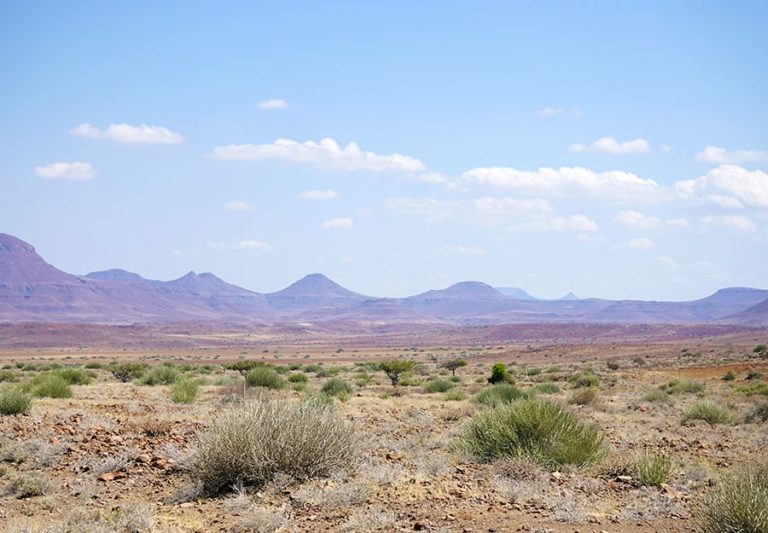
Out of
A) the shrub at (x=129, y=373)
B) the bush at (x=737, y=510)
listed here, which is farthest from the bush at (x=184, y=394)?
the bush at (x=737, y=510)

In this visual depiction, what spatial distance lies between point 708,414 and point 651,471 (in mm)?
10898

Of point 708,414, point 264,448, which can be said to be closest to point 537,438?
point 264,448

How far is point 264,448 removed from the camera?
10.1 metres

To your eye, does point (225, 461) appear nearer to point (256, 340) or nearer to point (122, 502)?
point (122, 502)

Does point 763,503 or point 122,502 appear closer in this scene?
point 763,503

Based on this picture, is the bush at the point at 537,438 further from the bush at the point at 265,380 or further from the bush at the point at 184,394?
the bush at the point at 265,380

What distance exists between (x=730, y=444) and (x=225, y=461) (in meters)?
11.5

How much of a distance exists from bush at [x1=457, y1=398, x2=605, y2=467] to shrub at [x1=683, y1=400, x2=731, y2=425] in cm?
931

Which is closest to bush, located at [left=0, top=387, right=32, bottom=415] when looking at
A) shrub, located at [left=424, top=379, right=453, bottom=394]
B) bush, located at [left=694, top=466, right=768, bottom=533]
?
bush, located at [left=694, top=466, right=768, bottom=533]

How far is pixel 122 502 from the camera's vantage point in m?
9.95

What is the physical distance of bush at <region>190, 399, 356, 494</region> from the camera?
1000 centimetres

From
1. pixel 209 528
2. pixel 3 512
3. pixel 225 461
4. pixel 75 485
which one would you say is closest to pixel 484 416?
pixel 225 461

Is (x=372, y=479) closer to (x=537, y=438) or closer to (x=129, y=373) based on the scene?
(x=537, y=438)

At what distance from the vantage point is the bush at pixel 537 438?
11734 mm
